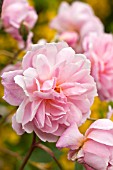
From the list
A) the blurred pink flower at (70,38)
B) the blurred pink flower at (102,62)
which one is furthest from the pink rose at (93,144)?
the blurred pink flower at (70,38)

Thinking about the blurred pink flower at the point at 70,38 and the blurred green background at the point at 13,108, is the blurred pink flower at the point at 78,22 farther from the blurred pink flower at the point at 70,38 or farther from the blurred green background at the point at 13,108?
the blurred green background at the point at 13,108

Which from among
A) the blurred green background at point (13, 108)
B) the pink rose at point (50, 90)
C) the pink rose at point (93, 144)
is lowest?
the blurred green background at point (13, 108)

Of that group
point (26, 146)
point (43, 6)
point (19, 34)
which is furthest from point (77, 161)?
point (43, 6)

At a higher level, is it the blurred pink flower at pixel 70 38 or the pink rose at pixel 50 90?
the pink rose at pixel 50 90

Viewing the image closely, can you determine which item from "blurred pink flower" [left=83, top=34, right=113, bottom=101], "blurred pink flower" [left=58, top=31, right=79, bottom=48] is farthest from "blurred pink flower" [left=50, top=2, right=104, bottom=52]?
"blurred pink flower" [left=83, top=34, right=113, bottom=101]

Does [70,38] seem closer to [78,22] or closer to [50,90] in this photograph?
[78,22]

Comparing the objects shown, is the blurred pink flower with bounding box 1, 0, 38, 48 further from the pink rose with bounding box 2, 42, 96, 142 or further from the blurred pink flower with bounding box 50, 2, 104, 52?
the pink rose with bounding box 2, 42, 96, 142

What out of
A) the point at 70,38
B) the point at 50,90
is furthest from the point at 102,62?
the point at 50,90
